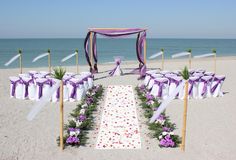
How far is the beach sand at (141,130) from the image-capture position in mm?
7648

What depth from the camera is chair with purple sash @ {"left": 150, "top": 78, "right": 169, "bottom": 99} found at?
13.0 metres

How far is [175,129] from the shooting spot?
9.55m

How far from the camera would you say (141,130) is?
31.1 ft

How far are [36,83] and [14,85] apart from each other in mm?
1148

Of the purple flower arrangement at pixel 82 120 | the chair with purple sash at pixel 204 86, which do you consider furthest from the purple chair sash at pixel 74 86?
the chair with purple sash at pixel 204 86

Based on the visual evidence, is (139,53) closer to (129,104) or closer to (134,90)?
(134,90)

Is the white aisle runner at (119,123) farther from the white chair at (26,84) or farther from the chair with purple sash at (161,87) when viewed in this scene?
the white chair at (26,84)

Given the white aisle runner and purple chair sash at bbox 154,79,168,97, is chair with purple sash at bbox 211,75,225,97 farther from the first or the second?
the white aisle runner

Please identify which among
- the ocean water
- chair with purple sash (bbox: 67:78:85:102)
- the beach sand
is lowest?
the beach sand

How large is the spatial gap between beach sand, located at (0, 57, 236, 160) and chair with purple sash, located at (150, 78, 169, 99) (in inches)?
21.7

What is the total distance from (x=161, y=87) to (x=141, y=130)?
3.90m

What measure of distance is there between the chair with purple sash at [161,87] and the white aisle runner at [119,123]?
104 cm

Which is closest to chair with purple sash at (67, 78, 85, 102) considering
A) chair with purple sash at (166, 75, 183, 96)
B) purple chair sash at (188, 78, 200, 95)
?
chair with purple sash at (166, 75, 183, 96)

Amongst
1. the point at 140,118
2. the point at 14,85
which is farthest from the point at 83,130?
the point at 14,85
